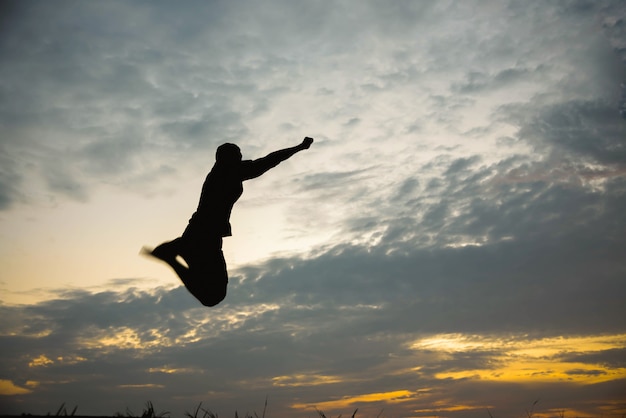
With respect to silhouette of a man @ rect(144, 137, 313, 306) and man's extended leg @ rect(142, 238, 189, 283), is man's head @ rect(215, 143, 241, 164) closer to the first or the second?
silhouette of a man @ rect(144, 137, 313, 306)

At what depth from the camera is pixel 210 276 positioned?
7.39m

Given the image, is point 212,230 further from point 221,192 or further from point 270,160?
point 270,160

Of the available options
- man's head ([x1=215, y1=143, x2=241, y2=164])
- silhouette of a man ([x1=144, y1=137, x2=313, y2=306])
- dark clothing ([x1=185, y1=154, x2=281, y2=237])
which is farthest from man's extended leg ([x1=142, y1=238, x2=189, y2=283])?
man's head ([x1=215, y1=143, x2=241, y2=164])

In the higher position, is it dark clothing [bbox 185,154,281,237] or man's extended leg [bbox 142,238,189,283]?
dark clothing [bbox 185,154,281,237]

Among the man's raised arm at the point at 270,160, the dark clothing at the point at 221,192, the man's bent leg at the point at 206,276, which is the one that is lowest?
the man's bent leg at the point at 206,276

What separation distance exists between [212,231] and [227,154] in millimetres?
1077

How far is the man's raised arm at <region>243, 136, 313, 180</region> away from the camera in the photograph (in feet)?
24.4

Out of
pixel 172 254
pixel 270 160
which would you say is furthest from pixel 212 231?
pixel 270 160

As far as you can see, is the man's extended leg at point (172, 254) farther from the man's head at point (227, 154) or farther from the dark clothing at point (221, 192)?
the man's head at point (227, 154)

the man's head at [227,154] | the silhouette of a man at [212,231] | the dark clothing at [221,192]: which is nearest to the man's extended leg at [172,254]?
the silhouette of a man at [212,231]

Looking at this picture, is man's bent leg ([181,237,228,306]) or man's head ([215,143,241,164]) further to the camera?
man's bent leg ([181,237,228,306])

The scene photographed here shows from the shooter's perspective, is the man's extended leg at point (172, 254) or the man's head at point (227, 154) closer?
the man's head at point (227, 154)

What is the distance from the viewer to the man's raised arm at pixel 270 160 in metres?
7.44

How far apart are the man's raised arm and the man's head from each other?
214 millimetres
